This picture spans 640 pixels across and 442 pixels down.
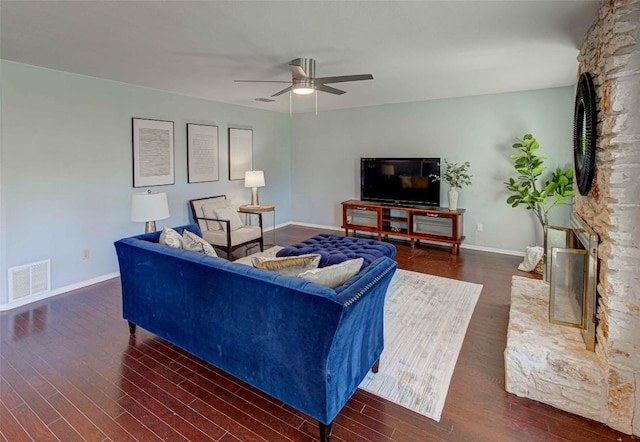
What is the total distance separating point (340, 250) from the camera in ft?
13.4

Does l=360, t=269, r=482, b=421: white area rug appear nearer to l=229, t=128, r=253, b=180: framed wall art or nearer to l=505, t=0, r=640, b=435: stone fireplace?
l=505, t=0, r=640, b=435: stone fireplace

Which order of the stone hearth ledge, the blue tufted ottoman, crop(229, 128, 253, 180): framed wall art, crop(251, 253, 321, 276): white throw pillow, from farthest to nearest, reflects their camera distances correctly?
crop(229, 128, 253, 180): framed wall art, the blue tufted ottoman, crop(251, 253, 321, 276): white throw pillow, the stone hearth ledge

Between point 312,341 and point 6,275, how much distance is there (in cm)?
361

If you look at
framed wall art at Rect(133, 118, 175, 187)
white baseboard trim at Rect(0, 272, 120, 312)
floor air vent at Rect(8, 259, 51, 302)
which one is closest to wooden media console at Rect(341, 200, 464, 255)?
framed wall art at Rect(133, 118, 175, 187)

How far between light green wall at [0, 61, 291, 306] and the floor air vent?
0.18 feet

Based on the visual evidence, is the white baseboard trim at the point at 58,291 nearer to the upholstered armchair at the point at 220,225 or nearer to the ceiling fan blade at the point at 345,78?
the upholstered armchair at the point at 220,225

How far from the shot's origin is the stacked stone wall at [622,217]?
6.23 ft

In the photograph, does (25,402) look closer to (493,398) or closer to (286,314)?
(286,314)

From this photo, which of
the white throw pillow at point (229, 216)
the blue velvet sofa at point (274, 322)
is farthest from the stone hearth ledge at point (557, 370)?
the white throw pillow at point (229, 216)

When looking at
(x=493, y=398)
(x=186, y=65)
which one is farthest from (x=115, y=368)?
(x=186, y=65)

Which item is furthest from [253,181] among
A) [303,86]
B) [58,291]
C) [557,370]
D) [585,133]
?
[557,370]

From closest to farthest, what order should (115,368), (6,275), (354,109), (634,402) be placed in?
(634,402) → (115,368) → (6,275) → (354,109)

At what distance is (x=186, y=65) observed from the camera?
3650mm

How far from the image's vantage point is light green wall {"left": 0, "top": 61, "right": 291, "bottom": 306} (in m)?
3.57
